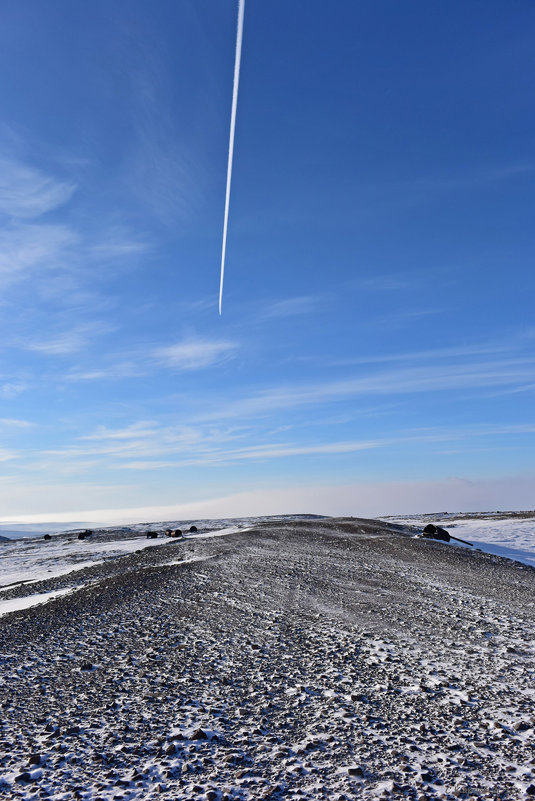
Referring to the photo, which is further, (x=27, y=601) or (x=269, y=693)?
(x=27, y=601)

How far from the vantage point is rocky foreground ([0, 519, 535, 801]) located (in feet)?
16.1

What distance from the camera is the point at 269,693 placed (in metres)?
6.86

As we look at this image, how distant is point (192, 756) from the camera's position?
5285 mm

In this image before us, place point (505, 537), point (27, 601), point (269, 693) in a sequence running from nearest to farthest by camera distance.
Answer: point (269, 693) → point (27, 601) → point (505, 537)

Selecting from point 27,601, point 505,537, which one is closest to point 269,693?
point 27,601

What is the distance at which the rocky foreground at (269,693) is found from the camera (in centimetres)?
490

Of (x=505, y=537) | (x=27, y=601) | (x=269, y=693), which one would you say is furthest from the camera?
(x=505, y=537)

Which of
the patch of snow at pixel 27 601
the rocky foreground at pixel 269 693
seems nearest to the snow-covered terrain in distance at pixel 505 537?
the rocky foreground at pixel 269 693

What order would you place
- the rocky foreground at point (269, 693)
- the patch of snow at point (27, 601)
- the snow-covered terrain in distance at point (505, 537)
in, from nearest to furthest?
the rocky foreground at point (269, 693) < the patch of snow at point (27, 601) < the snow-covered terrain in distance at point (505, 537)

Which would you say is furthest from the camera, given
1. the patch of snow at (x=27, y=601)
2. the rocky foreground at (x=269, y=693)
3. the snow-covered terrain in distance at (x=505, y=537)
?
the snow-covered terrain in distance at (x=505, y=537)

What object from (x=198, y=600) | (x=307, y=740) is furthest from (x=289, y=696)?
(x=198, y=600)

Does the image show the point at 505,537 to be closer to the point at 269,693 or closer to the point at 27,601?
the point at 27,601

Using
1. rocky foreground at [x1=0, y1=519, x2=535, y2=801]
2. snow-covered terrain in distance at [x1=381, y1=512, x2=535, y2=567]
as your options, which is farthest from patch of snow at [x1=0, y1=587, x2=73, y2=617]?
snow-covered terrain in distance at [x1=381, y1=512, x2=535, y2=567]

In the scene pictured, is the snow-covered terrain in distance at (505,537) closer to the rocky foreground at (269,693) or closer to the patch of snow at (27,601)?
the rocky foreground at (269,693)
